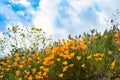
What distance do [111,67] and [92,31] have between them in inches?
81.4

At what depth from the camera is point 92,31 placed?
8.75m

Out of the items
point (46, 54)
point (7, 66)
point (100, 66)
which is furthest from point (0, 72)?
point (100, 66)

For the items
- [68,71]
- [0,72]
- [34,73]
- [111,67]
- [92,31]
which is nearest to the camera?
[111,67]

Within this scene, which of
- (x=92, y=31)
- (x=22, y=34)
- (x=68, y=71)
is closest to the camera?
(x=68, y=71)

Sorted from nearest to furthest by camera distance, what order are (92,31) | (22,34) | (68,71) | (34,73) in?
(68,71)
(34,73)
(92,31)
(22,34)

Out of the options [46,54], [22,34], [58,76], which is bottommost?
[58,76]

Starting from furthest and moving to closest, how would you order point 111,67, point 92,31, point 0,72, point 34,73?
point 0,72
point 92,31
point 34,73
point 111,67

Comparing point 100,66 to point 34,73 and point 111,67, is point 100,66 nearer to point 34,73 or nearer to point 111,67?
point 111,67

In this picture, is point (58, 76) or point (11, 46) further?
point (11, 46)

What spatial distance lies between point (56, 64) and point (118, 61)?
49.6 inches

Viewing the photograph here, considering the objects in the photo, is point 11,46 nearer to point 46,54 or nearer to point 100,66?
point 46,54

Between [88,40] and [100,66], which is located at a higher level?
[88,40]

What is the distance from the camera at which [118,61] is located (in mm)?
7074

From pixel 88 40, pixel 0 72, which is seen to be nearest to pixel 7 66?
pixel 0 72
